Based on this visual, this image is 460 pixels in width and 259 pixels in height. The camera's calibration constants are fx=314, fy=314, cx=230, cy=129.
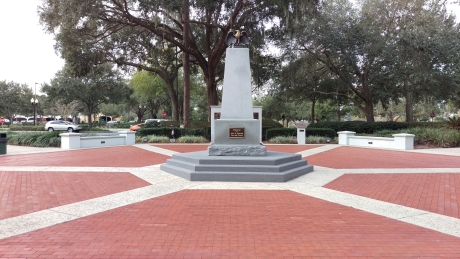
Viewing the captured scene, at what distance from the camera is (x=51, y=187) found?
24.7 ft

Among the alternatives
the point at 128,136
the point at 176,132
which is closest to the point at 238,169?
the point at 128,136

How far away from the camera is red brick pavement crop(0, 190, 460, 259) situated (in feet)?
13.1

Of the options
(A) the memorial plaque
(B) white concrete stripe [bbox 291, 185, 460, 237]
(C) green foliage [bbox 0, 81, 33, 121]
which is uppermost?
(C) green foliage [bbox 0, 81, 33, 121]

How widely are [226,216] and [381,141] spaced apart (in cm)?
1534

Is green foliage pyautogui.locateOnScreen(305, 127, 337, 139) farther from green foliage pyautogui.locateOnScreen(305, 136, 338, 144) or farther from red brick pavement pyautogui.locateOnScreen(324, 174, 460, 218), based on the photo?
red brick pavement pyautogui.locateOnScreen(324, 174, 460, 218)

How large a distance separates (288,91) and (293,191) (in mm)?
22929

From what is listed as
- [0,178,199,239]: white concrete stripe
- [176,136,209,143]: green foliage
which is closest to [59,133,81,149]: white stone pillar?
[176,136,209,143]: green foliage

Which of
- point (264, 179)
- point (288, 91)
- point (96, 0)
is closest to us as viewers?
point (264, 179)

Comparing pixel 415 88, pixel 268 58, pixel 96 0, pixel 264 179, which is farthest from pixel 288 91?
pixel 264 179

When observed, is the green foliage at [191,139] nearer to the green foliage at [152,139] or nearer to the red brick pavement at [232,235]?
the green foliage at [152,139]

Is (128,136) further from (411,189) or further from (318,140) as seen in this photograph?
(411,189)

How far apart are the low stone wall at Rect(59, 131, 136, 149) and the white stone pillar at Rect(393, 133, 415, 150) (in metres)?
15.5

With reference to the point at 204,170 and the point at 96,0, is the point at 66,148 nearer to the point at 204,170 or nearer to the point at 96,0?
the point at 96,0

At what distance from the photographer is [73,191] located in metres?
7.14
